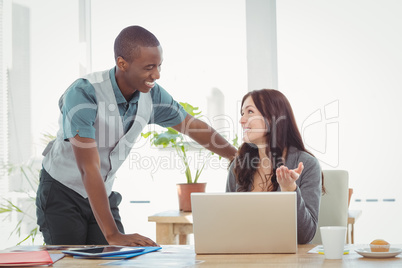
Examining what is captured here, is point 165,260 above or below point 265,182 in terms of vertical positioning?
below

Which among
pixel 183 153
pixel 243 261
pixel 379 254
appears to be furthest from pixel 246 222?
pixel 183 153

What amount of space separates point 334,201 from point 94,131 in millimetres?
1010

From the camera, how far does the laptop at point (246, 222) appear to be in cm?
145

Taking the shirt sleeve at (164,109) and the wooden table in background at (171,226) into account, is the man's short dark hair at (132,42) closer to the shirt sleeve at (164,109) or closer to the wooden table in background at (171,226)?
the shirt sleeve at (164,109)

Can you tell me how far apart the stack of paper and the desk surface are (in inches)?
1.5

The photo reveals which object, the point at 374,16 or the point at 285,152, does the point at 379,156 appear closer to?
the point at 374,16

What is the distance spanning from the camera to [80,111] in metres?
2.00

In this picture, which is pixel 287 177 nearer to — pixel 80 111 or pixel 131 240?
pixel 131 240

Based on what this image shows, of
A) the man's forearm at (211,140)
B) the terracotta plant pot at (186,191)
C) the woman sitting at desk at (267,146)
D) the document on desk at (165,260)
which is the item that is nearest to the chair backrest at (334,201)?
the woman sitting at desk at (267,146)

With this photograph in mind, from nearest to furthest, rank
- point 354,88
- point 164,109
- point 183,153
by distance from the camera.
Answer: point 164,109, point 354,88, point 183,153

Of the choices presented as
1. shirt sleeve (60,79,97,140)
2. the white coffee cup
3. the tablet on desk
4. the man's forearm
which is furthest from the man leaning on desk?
the white coffee cup

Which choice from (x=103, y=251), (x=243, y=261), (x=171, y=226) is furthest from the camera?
(x=171, y=226)

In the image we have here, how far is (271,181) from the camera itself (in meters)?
2.19

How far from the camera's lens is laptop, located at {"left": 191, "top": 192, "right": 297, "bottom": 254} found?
1.45 metres
